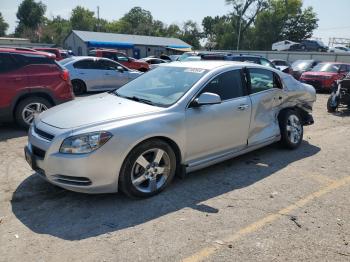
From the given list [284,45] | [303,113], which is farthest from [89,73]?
[284,45]

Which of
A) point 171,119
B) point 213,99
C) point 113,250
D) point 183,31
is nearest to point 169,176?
point 171,119

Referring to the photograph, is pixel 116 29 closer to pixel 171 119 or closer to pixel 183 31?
pixel 183 31

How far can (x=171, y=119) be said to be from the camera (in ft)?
14.2

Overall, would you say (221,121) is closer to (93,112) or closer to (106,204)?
(93,112)

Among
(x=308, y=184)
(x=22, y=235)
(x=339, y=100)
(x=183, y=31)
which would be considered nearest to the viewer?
(x=22, y=235)

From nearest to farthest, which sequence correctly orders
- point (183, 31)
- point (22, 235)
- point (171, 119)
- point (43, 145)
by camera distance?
point (22, 235), point (43, 145), point (171, 119), point (183, 31)

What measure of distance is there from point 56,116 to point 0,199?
46.3 inches

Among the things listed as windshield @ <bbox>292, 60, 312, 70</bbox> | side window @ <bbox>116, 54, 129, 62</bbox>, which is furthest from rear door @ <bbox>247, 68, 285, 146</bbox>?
windshield @ <bbox>292, 60, 312, 70</bbox>

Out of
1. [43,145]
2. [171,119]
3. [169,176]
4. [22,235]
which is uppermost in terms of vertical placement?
[171,119]

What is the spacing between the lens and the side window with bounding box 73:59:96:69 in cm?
1290

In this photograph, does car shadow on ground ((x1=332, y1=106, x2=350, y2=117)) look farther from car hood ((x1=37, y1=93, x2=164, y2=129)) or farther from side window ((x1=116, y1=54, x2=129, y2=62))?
side window ((x1=116, y1=54, x2=129, y2=62))

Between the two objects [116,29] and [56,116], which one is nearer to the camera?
[56,116]

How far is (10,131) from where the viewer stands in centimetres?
743

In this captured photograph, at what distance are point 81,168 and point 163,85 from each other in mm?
1843
